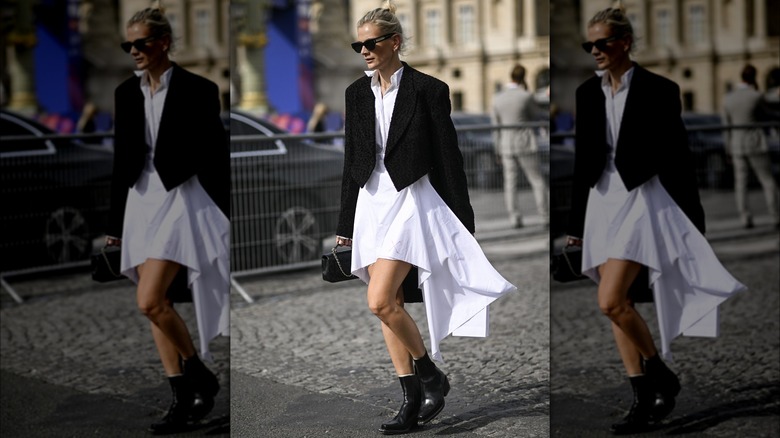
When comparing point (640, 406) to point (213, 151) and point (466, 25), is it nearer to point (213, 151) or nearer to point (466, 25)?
point (466, 25)

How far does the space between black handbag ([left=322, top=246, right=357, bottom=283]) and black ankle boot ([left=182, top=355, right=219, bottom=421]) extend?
0.87 metres

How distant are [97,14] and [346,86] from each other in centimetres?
128

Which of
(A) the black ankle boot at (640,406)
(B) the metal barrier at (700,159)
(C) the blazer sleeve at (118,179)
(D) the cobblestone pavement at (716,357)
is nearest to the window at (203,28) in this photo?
(C) the blazer sleeve at (118,179)

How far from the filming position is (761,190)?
5004 millimetres

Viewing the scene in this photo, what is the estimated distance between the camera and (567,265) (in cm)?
474

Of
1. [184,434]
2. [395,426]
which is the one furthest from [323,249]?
[395,426]

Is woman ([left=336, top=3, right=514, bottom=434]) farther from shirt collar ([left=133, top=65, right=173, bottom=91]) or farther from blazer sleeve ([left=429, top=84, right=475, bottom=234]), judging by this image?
shirt collar ([left=133, top=65, right=173, bottom=91])

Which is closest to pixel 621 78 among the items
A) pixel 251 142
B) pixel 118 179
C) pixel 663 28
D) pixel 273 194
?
pixel 663 28

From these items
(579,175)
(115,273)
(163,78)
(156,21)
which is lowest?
(115,273)

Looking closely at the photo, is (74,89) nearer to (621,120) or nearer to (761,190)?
(621,120)

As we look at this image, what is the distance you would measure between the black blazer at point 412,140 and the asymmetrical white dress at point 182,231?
0.82m

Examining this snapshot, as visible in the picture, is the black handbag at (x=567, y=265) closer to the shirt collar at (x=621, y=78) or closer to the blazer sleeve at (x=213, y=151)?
the shirt collar at (x=621, y=78)

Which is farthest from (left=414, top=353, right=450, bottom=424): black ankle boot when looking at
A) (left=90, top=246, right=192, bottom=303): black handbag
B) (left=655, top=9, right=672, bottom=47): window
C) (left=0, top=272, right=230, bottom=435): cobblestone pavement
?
(left=655, top=9, right=672, bottom=47): window

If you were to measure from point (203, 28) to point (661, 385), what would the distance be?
2.21 m
